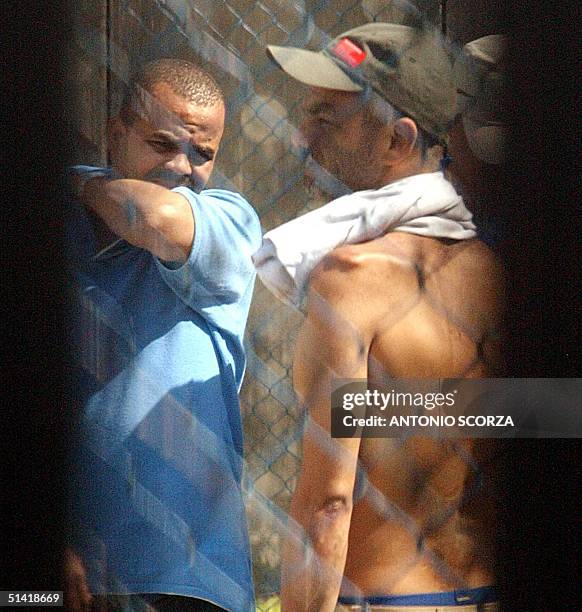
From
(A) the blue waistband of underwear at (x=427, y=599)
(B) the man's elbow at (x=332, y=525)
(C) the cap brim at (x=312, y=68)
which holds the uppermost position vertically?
(C) the cap brim at (x=312, y=68)

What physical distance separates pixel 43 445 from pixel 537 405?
1.12m

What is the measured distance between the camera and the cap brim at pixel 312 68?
2.66m

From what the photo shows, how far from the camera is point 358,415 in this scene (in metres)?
2.61

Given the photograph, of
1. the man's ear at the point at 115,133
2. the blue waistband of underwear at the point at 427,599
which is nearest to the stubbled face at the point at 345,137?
the man's ear at the point at 115,133

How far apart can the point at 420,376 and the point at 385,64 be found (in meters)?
0.71

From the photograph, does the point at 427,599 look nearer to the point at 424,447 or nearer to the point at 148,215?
the point at 424,447

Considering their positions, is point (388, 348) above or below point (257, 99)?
below

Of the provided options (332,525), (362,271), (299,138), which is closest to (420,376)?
(362,271)

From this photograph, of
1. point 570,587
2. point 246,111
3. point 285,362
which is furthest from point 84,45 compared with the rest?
point 570,587

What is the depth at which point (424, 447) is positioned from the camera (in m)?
2.63

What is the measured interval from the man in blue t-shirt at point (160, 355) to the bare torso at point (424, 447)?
0.28 m

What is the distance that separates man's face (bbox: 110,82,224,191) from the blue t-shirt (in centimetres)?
6

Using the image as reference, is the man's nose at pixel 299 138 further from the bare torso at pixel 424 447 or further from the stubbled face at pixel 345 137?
the bare torso at pixel 424 447

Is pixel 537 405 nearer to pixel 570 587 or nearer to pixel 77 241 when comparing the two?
pixel 570 587
